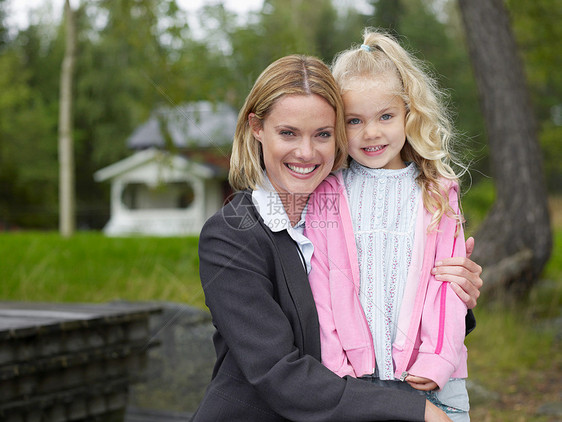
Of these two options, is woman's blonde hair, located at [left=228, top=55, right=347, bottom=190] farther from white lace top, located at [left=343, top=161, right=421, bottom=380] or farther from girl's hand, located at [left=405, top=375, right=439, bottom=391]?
girl's hand, located at [left=405, top=375, right=439, bottom=391]

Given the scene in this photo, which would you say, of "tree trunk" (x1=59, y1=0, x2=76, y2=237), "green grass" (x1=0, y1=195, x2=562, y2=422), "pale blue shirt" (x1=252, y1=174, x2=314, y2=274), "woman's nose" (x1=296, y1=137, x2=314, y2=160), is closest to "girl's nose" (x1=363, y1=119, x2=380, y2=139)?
"woman's nose" (x1=296, y1=137, x2=314, y2=160)

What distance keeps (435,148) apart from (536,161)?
4.48 meters

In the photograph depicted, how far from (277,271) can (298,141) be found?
313 millimetres

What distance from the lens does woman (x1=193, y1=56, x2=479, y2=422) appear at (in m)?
1.36

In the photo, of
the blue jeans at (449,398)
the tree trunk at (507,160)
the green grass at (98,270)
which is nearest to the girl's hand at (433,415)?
the blue jeans at (449,398)

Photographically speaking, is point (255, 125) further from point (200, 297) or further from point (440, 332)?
point (200, 297)

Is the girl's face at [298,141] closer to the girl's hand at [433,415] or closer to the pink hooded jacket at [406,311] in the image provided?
the pink hooded jacket at [406,311]

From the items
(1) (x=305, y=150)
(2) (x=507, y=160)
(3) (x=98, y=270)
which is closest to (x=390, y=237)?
(1) (x=305, y=150)

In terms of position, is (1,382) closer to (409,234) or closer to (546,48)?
(409,234)

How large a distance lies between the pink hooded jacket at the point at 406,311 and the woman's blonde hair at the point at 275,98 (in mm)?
206

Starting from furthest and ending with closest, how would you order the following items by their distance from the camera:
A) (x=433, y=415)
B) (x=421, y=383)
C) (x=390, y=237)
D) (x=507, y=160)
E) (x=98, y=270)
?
(x=98, y=270)
(x=507, y=160)
(x=390, y=237)
(x=421, y=383)
(x=433, y=415)

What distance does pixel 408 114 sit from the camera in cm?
165

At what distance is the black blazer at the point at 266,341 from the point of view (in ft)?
4.43

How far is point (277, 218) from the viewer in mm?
1512
